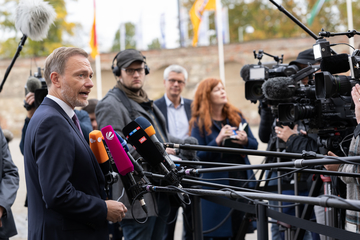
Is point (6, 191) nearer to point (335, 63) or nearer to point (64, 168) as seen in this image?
point (64, 168)

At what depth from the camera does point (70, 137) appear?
1.72 meters

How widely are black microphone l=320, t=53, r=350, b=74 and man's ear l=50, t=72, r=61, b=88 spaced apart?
1.39m

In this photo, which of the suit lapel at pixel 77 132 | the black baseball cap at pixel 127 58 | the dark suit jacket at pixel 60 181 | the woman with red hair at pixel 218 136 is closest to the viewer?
the dark suit jacket at pixel 60 181

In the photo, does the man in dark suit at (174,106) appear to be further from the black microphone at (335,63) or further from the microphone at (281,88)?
the black microphone at (335,63)

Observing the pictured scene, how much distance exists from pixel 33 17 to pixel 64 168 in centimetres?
158

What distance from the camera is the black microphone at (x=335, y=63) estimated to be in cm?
210

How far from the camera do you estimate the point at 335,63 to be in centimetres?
213

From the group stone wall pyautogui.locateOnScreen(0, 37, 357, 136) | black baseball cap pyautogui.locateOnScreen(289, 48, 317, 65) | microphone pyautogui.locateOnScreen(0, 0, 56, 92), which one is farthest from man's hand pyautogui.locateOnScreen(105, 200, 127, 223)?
stone wall pyautogui.locateOnScreen(0, 37, 357, 136)

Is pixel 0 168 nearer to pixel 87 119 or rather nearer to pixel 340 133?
pixel 87 119

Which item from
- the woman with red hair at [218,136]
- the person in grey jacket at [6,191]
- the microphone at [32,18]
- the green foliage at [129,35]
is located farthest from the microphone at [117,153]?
the green foliage at [129,35]

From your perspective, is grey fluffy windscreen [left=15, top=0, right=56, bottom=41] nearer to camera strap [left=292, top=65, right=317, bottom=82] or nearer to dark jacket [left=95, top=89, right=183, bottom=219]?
dark jacket [left=95, top=89, right=183, bottom=219]

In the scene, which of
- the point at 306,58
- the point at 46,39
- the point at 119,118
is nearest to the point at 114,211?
the point at 119,118

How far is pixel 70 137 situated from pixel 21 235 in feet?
11.8

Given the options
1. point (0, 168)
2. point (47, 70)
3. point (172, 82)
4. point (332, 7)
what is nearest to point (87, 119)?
point (0, 168)
